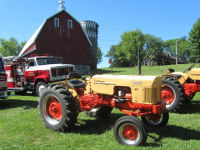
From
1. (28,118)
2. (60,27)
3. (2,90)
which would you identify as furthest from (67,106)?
(60,27)

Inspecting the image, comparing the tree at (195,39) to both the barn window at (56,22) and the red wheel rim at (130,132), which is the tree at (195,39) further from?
the red wheel rim at (130,132)

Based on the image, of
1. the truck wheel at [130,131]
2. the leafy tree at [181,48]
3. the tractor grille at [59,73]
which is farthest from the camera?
the leafy tree at [181,48]

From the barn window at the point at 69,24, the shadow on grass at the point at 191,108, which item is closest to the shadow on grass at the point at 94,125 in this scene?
the shadow on grass at the point at 191,108

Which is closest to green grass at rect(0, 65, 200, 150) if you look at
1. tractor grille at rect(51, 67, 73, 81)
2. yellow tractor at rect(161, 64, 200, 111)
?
yellow tractor at rect(161, 64, 200, 111)

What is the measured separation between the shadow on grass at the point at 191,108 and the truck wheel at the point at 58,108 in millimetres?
3757

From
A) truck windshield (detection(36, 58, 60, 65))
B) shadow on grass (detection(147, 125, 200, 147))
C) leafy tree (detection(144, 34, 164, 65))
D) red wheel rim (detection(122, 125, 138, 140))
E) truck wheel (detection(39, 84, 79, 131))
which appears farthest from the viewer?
leafy tree (detection(144, 34, 164, 65))

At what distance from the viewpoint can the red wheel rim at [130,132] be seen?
4820 millimetres

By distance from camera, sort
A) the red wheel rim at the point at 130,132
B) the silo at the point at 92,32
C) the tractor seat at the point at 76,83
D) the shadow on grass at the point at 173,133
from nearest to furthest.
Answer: the red wheel rim at the point at 130,132 < the shadow on grass at the point at 173,133 < the tractor seat at the point at 76,83 < the silo at the point at 92,32

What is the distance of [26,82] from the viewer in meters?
14.1

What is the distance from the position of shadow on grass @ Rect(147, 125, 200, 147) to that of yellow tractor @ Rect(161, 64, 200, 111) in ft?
5.24

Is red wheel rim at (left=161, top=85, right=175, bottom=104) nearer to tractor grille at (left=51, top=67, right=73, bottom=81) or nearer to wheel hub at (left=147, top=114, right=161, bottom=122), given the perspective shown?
wheel hub at (left=147, top=114, right=161, bottom=122)

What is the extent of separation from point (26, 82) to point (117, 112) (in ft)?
25.9

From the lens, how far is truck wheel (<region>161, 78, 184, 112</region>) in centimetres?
748

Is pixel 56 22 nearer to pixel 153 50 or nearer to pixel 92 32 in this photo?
pixel 92 32
